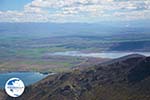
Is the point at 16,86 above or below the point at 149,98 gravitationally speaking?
above

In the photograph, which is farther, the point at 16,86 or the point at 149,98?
the point at 149,98
